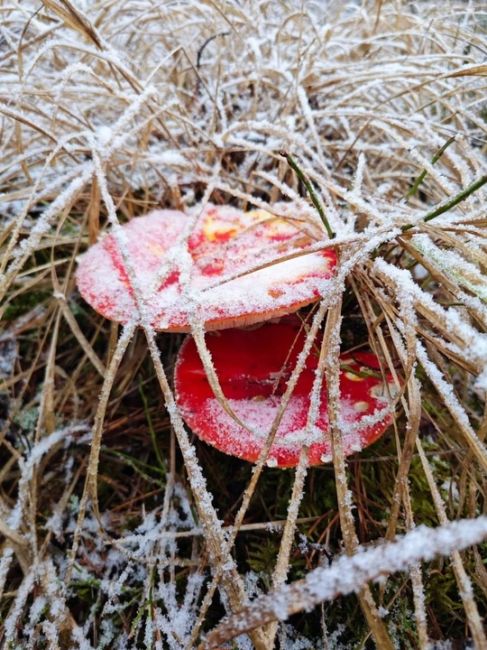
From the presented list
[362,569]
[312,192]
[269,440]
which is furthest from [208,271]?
[362,569]

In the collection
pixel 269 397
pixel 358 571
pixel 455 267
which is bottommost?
pixel 269 397

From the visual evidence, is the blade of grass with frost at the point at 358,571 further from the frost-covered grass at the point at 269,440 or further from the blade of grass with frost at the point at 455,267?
the blade of grass with frost at the point at 455,267

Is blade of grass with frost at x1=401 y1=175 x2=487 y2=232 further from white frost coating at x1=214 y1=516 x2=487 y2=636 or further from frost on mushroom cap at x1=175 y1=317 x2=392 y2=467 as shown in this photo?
white frost coating at x1=214 y1=516 x2=487 y2=636

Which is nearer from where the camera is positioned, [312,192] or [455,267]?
[455,267]

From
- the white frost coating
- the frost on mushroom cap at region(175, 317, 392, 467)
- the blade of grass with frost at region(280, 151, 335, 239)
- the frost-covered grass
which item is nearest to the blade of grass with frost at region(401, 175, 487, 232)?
the frost-covered grass

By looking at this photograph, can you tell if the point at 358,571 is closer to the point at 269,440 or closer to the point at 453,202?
the point at 269,440

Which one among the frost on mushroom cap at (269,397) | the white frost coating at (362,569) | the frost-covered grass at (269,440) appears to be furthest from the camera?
the frost on mushroom cap at (269,397)

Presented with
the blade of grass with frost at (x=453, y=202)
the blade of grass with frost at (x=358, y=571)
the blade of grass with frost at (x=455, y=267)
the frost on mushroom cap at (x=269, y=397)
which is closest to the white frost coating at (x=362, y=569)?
the blade of grass with frost at (x=358, y=571)
